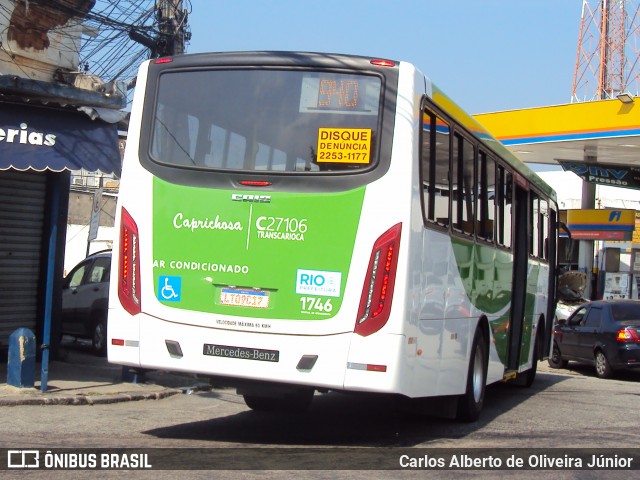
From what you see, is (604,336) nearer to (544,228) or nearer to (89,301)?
(544,228)

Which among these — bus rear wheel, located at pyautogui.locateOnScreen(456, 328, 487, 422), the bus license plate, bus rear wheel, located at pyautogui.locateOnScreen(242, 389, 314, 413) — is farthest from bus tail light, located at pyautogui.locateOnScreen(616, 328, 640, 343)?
the bus license plate

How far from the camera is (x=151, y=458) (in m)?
7.37

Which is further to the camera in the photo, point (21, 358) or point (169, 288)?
point (21, 358)

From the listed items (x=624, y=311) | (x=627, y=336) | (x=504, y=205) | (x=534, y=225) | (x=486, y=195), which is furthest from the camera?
(x=624, y=311)

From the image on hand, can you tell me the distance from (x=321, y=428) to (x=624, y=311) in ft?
35.1

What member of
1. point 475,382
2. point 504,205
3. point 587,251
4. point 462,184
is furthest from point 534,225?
point 587,251

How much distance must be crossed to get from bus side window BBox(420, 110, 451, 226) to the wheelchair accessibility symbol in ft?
7.17

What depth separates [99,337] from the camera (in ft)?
54.3

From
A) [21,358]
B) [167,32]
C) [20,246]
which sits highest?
[167,32]

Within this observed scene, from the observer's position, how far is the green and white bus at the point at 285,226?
763 cm

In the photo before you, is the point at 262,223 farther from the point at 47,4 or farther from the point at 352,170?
the point at 47,4

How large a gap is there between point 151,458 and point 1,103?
5361mm

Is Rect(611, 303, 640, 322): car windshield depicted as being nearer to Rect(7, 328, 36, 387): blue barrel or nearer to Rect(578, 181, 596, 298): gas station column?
Rect(7, 328, 36, 387): blue barrel

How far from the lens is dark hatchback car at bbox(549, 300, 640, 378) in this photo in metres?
17.6
